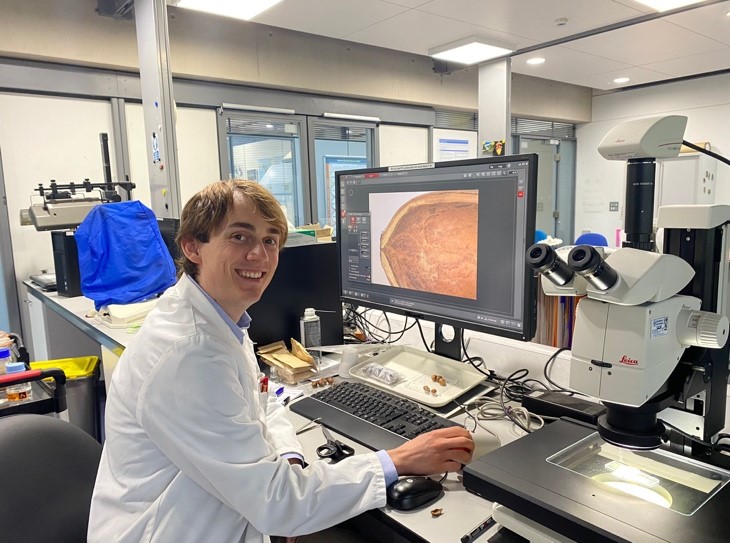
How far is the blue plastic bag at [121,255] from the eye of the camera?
7.64 feet

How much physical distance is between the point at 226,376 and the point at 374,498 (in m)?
0.32

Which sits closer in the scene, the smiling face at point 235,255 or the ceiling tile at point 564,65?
the smiling face at point 235,255

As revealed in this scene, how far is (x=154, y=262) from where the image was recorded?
2.42 meters

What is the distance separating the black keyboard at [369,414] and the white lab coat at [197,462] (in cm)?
17

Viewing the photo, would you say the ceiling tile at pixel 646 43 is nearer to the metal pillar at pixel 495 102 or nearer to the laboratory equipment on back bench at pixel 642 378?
the metal pillar at pixel 495 102

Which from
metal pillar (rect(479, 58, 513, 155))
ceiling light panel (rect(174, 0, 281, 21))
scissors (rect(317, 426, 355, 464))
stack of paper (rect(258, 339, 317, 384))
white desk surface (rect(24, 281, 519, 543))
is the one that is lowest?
white desk surface (rect(24, 281, 519, 543))

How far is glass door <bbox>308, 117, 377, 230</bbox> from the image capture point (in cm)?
460

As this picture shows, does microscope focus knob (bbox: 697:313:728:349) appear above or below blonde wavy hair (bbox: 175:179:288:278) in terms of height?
below

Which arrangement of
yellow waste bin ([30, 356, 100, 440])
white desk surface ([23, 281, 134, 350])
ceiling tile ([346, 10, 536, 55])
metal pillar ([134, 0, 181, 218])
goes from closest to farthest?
white desk surface ([23, 281, 134, 350]) < yellow waste bin ([30, 356, 100, 440]) < metal pillar ([134, 0, 181, 218]) < ceiling tile ([346, 10, 536, 55])

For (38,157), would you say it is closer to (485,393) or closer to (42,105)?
(42,105)

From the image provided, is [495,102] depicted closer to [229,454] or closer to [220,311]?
[220,311]

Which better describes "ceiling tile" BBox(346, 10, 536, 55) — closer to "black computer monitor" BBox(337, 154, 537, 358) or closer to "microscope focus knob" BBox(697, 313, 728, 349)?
"black computer monitor" BBox(337, 154, 537, 358)

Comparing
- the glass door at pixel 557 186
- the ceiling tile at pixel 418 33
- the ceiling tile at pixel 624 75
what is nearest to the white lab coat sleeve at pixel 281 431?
the ceiling tile at pixel 418 33

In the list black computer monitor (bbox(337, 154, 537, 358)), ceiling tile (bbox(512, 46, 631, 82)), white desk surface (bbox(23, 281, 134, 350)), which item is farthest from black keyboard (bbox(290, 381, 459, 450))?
ceiling tile (bbox(512, 46, 631, 82))
